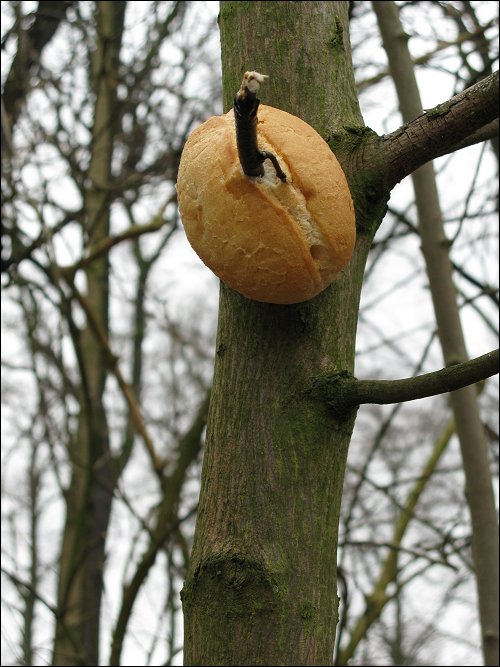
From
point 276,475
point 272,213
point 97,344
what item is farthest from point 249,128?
point 97,344

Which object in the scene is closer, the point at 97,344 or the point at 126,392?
the point at 126,392

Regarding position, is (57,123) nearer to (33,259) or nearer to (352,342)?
(33,259)

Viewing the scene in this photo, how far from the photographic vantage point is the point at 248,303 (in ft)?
4.39

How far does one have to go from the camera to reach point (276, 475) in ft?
4.09

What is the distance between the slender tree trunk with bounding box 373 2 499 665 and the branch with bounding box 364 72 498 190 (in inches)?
46.8

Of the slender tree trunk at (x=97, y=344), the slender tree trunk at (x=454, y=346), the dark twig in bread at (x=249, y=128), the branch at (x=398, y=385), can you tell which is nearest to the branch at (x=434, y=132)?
the dark twig in bread at (x=249, y=128)

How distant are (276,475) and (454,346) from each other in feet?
4.61

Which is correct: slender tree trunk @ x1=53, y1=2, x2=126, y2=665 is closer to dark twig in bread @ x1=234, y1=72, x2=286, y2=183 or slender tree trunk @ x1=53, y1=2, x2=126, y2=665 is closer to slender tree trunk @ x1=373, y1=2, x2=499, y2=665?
slender tree trunk @ x1=373, y1=2, x2=499, y2=665

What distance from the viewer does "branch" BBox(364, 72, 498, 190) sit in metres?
1.13

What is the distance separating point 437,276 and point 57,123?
2929mm

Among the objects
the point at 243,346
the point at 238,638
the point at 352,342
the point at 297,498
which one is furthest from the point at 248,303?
the point at 238,638

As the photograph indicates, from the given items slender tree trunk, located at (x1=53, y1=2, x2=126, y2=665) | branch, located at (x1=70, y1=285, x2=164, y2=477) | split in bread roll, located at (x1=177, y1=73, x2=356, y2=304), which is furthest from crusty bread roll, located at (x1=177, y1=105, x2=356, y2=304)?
slender tree trunk, located at (x1=53, y1=2, x2=126, y2=665)

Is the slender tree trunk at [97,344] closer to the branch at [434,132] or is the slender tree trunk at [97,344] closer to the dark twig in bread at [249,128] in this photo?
the branch at [434,132]

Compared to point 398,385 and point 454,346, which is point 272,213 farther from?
point 454,346
